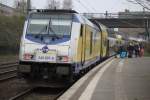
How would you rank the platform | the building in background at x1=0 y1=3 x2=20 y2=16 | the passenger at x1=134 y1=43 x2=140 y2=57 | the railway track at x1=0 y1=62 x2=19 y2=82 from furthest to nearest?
1. the building in background at x1=0 y1=3 x2=20 y2=16
2. the passenger at x1=134 y1=43 x2=140 y2=57
3. the railway track at x1=0 y1=62 x2=19 y2=82
4. the platform

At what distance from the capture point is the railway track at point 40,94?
15.5 meters

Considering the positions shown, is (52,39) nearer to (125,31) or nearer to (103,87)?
(103,87)

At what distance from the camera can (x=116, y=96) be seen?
42.2 feet

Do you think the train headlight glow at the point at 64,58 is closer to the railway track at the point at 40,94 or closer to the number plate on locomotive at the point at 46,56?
the number plate on locomotive at the point at 46,56

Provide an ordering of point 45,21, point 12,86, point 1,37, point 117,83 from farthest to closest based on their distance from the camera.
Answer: point 1,37 → point 12,86 → point 45,21 → point 117,83

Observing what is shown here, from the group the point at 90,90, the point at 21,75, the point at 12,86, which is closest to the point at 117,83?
the point at 90,90

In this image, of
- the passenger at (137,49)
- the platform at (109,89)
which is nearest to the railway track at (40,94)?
the platform at (109,89)

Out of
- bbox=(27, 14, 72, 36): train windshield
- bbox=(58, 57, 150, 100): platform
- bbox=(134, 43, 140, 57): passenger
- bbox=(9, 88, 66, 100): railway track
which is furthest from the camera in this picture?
bbox=(134, 43, 140, 57): passenger

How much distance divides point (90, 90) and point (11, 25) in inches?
1559

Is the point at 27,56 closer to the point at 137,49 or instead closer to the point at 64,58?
the point at 64,58

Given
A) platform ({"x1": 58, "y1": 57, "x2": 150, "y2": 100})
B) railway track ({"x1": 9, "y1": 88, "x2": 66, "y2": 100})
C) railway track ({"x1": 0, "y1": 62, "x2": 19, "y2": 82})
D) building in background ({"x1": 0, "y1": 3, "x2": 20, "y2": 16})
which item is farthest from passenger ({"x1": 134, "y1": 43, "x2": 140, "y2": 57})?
railway track ({"x1": 9, "y1": 88, "x2": 66, "y2": 100})

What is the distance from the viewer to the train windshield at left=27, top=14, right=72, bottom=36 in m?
16.9

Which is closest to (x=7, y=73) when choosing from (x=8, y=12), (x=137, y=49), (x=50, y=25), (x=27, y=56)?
(x=50, y=25)

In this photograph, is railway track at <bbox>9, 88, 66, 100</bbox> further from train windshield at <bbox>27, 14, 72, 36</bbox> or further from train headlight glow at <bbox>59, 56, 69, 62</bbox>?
train windshield at <bbox>27, 14, 72, 36</bbox>
